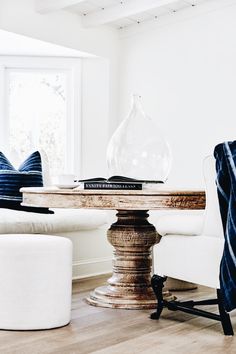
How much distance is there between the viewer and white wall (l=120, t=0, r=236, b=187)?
15.4 feet

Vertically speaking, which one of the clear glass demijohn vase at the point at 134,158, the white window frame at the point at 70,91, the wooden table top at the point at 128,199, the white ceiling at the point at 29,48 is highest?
the white ceiling at the point at 29,48

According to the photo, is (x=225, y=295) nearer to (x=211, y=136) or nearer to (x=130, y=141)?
(x=130, y=141)

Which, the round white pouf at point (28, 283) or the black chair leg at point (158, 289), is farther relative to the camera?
the black chair leg at point (158, 289)

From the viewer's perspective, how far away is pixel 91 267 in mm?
4371

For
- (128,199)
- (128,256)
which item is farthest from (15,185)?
(128,199)

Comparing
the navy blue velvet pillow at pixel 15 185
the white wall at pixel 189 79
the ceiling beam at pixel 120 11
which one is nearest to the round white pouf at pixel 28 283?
the navy blue velvet pillow at pixel 15 185

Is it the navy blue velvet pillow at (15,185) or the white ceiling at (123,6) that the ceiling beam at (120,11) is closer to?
the white ceiling at (123,6)

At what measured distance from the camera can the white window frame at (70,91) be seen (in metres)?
5.21

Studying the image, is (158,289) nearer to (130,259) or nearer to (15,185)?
(130,259)

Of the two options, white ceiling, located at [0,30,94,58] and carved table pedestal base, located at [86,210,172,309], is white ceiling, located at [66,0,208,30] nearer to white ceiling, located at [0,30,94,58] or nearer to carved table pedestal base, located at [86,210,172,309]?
white ceiling, located at [0,30,94,58]

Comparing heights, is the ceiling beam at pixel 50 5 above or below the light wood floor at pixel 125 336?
above

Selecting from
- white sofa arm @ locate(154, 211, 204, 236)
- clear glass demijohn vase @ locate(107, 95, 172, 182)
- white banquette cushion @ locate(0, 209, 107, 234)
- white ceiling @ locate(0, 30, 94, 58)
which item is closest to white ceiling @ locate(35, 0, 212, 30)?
white ceiling @ locate(0, 30, 94, 58)

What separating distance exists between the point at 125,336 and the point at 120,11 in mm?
3127

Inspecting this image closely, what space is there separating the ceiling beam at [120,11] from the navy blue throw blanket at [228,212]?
236 cm
